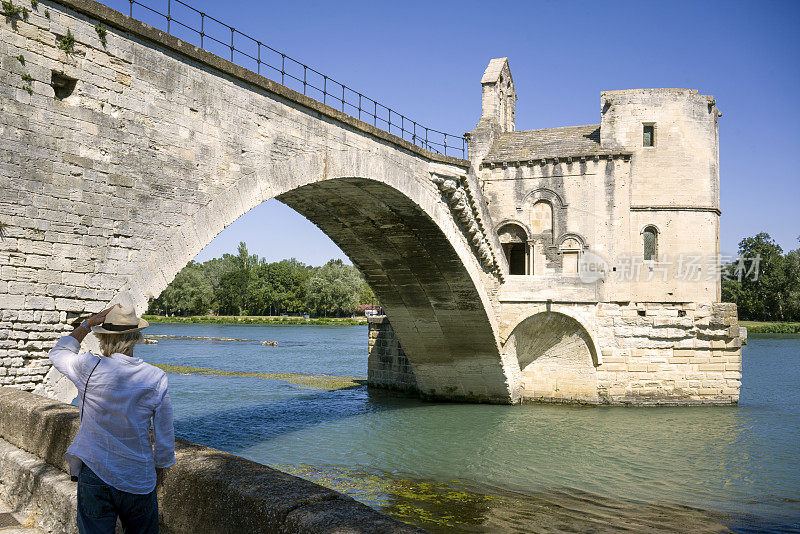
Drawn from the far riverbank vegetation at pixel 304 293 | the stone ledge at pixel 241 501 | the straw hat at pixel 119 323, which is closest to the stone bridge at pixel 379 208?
the stone ledge at pixel 241 501

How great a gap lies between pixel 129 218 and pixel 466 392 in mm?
13679

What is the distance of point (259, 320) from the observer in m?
79.4

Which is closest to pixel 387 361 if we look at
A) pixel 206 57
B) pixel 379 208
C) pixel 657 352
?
pixel 379 208

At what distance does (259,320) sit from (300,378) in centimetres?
5643

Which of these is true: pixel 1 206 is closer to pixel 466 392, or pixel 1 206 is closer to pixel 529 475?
→ pixel 529 475

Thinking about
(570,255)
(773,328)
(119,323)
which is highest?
(570,255)

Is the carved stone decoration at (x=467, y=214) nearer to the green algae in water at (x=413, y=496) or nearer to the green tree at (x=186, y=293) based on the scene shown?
the green algae in water at (x=413, y=496)

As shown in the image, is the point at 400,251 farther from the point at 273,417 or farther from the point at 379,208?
the point at 273,417

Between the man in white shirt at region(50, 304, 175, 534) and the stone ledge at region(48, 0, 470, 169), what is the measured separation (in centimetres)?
597

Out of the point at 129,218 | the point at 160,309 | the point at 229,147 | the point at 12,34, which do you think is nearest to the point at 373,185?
the point at 229,147

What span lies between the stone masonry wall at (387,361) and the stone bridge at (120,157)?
354 inches

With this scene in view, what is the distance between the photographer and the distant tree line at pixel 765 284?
55906 mm

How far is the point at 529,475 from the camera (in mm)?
11586

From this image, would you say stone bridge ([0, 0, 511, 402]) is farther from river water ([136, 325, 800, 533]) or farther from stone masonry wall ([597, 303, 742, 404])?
stone masonry wall ([597, 303, 742, 404])
